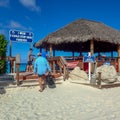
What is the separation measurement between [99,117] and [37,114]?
1713 millimetres

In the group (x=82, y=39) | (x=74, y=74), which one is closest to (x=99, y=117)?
(x=74, y=74)

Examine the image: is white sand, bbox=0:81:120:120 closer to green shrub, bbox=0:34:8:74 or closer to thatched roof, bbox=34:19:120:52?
green shrub, bbox=0:34:8:74

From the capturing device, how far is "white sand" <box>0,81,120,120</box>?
743 centimetres

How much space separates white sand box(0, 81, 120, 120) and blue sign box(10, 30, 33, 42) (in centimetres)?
593

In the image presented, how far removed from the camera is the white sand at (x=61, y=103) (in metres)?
7.43

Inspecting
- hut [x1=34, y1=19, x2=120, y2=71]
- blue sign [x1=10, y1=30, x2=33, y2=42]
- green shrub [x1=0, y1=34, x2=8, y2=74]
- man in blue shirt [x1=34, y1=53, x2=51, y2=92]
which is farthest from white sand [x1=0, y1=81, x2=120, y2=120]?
hut [x1=34, y1=19, x2=120, y2=71]

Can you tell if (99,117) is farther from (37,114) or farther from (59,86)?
(59,86)

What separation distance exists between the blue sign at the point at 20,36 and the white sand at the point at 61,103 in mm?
5931

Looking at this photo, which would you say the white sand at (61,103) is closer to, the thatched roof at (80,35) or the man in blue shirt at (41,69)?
the man in blue shirt at (41,69)

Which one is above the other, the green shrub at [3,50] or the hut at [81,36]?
the hut at [81,36]

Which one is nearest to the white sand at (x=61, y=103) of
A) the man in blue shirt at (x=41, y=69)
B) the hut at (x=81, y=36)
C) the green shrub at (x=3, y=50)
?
the man in blue shirt at (x=41, y=69)

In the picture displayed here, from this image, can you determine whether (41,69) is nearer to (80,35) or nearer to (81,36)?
(81,36)

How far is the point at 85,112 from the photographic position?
794cm

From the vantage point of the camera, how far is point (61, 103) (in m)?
9.09
